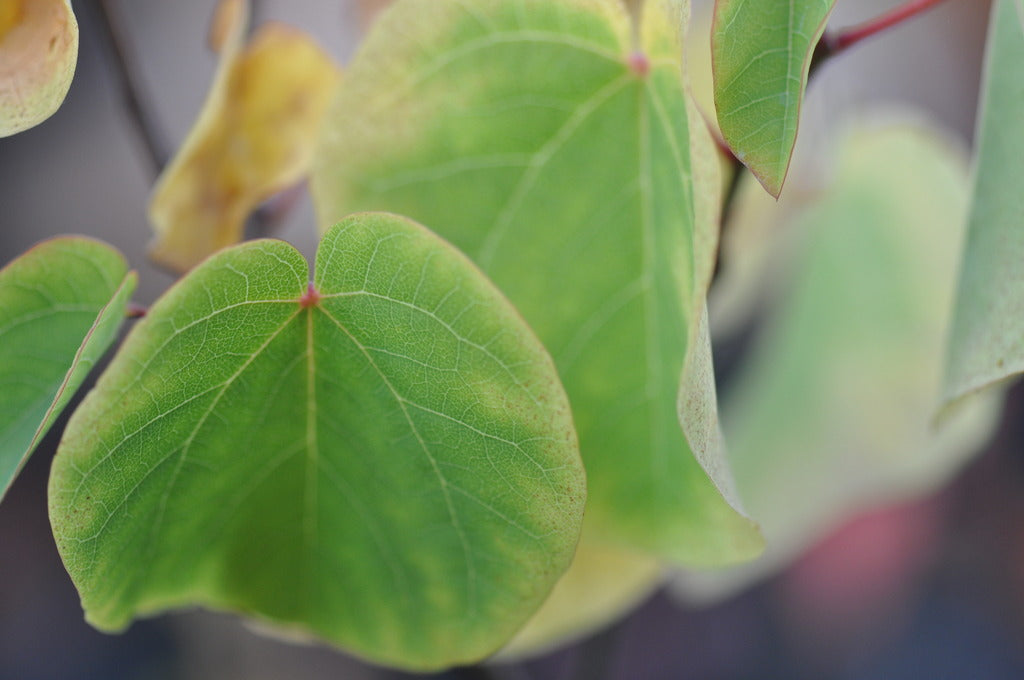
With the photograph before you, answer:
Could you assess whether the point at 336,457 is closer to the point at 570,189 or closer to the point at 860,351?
the point at 570,189

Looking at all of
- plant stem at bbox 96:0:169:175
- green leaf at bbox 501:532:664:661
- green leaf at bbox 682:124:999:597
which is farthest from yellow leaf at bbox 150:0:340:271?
green leaf at bbox 682:124:999:597

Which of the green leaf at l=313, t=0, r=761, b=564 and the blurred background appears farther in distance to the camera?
the blurred background

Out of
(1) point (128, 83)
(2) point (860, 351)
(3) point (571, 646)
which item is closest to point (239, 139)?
(1) point (128, 83)

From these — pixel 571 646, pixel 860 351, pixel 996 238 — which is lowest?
pixel 571 646

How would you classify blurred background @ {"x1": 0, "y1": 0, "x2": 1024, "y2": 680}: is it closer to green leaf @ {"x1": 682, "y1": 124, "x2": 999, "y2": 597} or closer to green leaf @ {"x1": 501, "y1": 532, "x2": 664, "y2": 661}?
green leaf @ {"x1": 682, "y1": 124, "x2": 999, "y2": 597}

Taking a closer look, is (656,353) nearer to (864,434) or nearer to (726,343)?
(864,434)

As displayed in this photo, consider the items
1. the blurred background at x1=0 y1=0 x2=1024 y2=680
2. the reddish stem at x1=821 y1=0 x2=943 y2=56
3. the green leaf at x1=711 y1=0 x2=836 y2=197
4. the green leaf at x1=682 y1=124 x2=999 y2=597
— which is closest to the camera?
the green leaf at x1=711 y1=0 x2=836 y2=197

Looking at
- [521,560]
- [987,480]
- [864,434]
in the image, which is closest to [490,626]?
[521,560]
